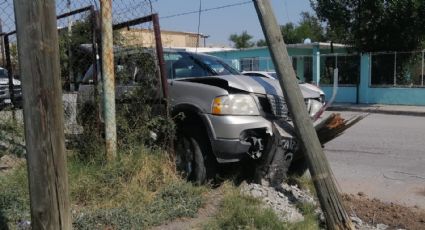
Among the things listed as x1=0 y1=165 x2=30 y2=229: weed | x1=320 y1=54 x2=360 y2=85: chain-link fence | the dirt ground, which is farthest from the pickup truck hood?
x1=320 y1=54 x2=360 y2=85: chain-link fence

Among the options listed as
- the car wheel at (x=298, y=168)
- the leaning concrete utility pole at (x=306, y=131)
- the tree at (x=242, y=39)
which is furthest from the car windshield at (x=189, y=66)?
the tree at (x=242, y=39)

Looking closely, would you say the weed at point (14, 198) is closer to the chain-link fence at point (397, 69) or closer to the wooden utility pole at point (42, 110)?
the wooden utility pole at point (42, 110)

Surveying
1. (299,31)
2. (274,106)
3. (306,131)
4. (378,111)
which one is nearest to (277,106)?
(274,106)

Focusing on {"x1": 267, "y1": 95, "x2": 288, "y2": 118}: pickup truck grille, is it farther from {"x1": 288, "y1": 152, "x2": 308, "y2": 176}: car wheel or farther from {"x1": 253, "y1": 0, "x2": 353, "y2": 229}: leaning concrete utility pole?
{"x1": 288, "y1": 152, "x2": 308, "y2": 176}: car wheel

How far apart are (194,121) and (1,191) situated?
2.18m

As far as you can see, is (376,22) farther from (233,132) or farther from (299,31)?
(299,31)

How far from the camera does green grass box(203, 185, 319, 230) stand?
4566mm

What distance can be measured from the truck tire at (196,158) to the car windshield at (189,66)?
3.18 feet

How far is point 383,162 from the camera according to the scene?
8.78 meters

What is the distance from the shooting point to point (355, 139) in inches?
462

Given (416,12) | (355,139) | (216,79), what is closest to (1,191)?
(216,79)

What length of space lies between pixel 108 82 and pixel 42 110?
277 cm

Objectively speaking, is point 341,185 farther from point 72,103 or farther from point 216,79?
point 72,103

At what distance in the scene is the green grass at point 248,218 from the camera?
4566 millimetres
